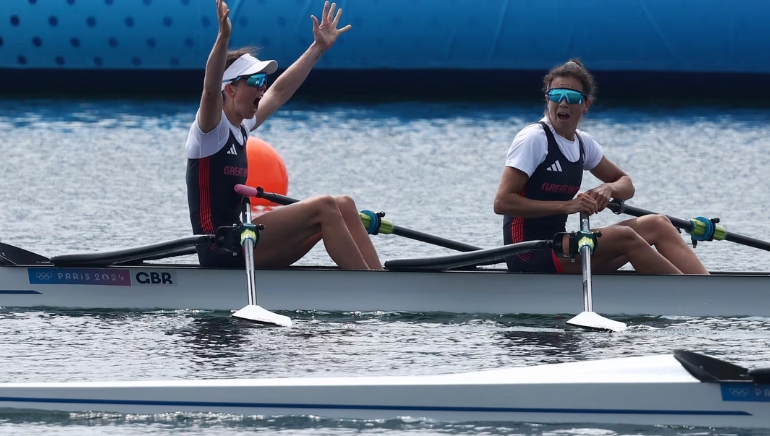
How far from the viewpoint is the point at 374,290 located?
336 inches

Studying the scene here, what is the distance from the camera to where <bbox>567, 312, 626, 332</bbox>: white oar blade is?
795cm

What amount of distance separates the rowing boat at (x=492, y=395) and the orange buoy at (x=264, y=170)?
23.5 ft

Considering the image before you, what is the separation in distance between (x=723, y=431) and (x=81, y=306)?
14.2 feet

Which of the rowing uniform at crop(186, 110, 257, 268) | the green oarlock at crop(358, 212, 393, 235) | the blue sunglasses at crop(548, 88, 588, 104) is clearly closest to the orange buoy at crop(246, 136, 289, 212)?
the green oarlock at crop(358, 212, 393, 235)

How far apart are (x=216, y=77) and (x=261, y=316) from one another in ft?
4.51

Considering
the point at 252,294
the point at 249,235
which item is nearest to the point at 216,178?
the point at 249,235

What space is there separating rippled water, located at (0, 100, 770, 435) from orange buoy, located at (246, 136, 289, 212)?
Answer: 777mm

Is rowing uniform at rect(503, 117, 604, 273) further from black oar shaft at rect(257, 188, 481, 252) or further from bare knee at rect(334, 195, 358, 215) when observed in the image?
bare knee at rect(334, 195, 358, 215)

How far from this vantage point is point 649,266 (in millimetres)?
8266

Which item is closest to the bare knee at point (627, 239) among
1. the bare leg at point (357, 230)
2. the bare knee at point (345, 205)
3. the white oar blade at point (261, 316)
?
the bare leg at point (357, 230)

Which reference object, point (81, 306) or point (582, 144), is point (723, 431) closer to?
point (582, 144)

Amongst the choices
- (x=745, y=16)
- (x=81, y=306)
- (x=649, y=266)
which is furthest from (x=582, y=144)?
(x=745, y=16)

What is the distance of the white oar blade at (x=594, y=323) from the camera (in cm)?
795

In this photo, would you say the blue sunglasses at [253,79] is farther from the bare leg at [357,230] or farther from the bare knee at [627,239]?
the bare knee at [627,239]
